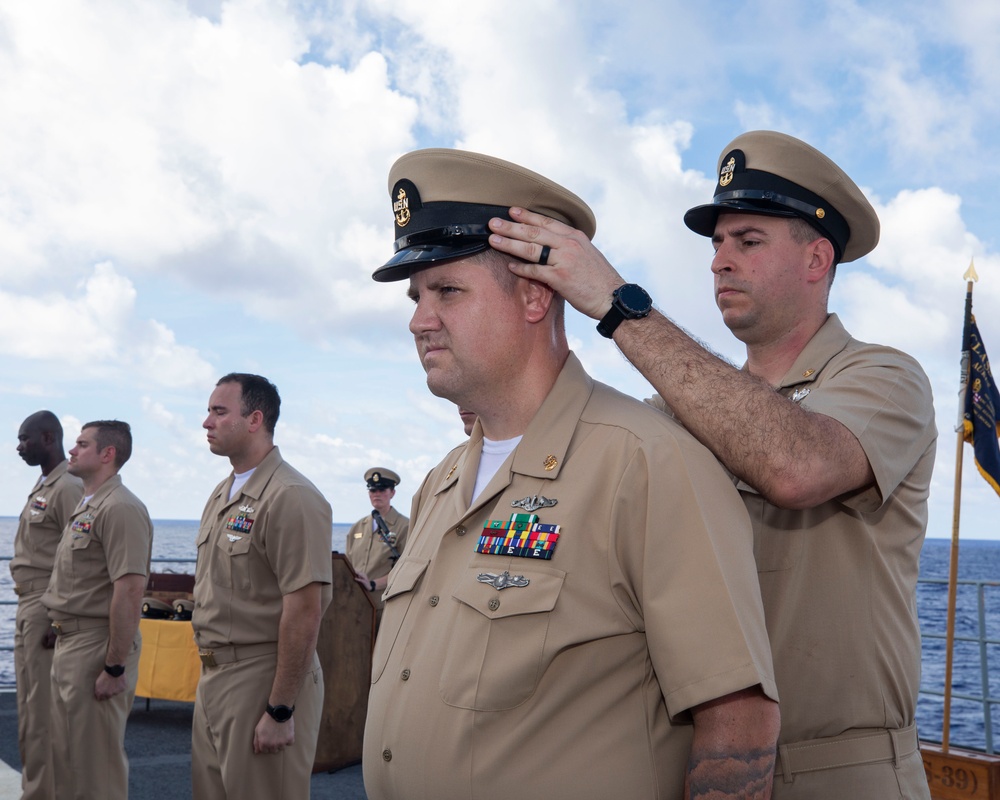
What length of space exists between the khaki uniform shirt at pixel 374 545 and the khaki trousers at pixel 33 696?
3850mm

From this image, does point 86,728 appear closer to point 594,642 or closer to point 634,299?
point 594,642

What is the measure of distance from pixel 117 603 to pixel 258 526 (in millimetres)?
1407

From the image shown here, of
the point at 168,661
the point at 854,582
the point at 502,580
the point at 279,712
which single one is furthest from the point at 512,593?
the point at 168,661

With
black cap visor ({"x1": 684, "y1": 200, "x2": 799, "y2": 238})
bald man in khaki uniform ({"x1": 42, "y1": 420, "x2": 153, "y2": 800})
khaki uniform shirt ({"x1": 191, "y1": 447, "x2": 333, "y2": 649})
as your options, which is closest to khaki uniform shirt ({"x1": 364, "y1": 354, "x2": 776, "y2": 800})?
black cap visor ({"x1": 684, "y1": 200, "x2": 799, "y2": 238})

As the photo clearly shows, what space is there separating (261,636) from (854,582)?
A: 3.12 m

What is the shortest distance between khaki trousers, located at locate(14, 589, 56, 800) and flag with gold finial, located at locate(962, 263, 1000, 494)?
5.95 m

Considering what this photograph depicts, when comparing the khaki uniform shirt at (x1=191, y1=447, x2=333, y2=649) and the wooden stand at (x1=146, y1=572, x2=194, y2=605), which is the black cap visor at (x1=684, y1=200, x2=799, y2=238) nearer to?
the khaki uniform shirt at (x1=191, y1=447, x2=333, y2=649)

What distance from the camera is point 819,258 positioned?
2.18 m

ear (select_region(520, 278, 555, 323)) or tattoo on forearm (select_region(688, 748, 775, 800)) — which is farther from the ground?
ear (select_region(520, 278, 555, 323))

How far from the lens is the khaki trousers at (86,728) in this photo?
527cm

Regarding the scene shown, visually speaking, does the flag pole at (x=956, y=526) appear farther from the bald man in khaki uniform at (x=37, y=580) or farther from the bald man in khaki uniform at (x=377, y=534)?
the bald man in khaki uniform at (x=377, y=534)

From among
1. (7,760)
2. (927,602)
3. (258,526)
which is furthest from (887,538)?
(927,602)

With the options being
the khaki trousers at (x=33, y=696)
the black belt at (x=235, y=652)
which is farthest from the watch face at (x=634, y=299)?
the khaki trousers at (x=33, y=696)

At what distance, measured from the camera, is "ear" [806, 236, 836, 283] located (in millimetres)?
2162
